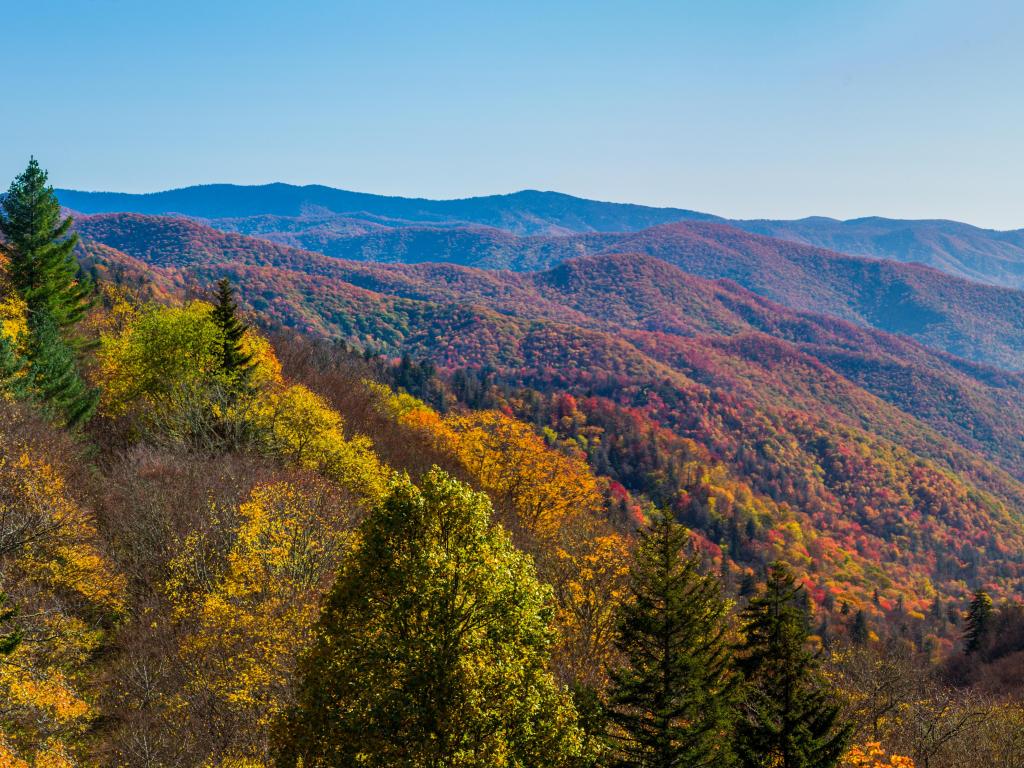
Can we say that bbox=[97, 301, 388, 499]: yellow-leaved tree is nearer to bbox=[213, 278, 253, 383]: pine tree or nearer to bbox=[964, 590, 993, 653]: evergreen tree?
bbox=[213, 278, 253, 383]: pine tree

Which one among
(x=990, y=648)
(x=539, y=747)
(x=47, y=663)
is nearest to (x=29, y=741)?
(x=47, y=663)

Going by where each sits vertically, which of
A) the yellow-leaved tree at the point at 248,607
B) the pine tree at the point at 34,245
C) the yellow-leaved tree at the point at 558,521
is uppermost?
the pine tree at the point at 34,245

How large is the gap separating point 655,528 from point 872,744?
42.1 feet

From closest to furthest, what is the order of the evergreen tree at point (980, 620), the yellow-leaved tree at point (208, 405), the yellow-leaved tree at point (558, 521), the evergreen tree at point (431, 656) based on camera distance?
1. the evergreen tree at point (431, 656)
2. the yellow-leaved tree at point (558, 521)
3. the yellow-leaved tree at point (208, 405)
4. the evergreen tree at point (980, 620)

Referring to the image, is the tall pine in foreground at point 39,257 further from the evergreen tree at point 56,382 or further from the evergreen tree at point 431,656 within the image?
the evergreen tree at point 431,656

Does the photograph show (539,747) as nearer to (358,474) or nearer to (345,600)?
(345,600)

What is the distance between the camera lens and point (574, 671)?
1242 inches

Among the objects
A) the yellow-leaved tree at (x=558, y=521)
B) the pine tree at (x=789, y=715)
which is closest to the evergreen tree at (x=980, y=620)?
the yellow-leaved tree at (x=558, y=521)

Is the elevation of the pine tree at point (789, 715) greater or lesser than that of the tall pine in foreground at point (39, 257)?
lesser

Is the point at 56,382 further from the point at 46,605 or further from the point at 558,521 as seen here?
the point at 558,521

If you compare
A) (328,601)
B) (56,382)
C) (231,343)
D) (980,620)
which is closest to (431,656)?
(328,601)

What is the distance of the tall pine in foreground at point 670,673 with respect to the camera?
18.7 meters

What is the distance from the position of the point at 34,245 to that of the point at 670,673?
182 ft

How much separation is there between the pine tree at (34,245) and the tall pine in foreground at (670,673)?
49396 mm
